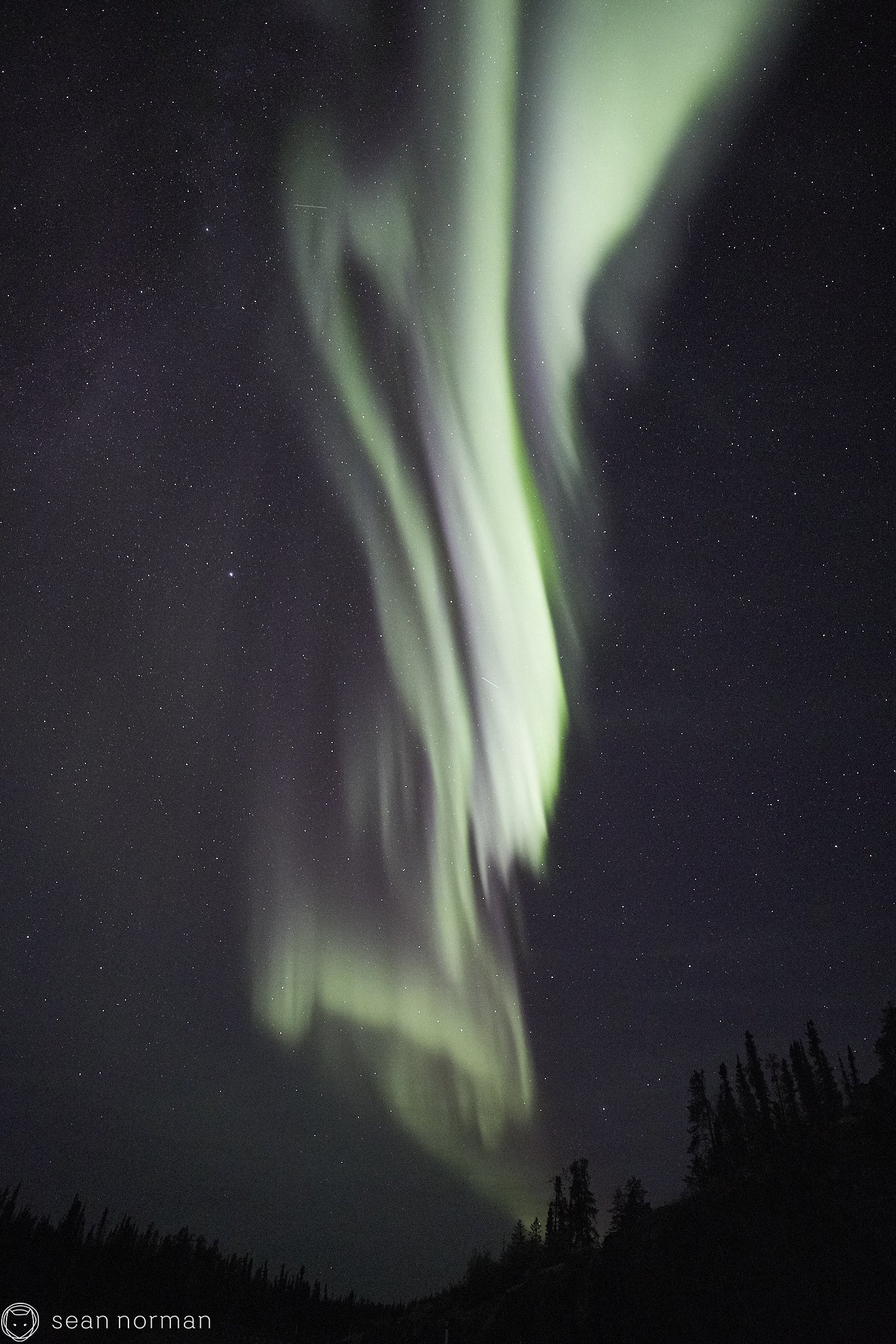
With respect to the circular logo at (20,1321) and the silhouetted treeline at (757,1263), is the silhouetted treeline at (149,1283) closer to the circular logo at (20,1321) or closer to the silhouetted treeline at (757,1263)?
Answer: the circular logo at (20,1321)

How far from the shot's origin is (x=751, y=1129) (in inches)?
3263

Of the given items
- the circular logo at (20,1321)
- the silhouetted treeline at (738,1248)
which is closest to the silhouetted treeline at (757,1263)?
the silhouetted treeline at (738,1248)

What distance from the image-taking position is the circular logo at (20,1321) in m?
89.5

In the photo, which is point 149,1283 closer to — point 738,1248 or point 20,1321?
point 20,1321

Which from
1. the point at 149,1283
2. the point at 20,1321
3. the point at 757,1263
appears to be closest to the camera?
the point at 757,1263

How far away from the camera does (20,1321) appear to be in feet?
309

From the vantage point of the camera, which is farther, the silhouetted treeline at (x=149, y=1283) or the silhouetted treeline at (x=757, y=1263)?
the silhouetted treeline at (x=149, y=1283)

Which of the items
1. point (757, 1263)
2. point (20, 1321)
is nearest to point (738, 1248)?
point (757, 1263)

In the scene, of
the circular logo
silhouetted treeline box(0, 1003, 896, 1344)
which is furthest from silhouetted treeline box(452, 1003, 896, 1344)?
the circular logo

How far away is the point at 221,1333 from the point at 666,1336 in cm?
9769

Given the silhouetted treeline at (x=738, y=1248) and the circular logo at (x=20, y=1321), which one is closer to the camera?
the silhouetted treeline at (x=738, y=1248)

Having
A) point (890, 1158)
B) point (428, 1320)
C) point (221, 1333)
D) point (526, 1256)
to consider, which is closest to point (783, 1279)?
point (890, 1158)

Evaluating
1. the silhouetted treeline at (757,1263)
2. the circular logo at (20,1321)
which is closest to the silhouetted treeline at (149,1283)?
the circular logo at (20,1321)

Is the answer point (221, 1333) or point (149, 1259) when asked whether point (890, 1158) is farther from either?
point (149, 1259)
